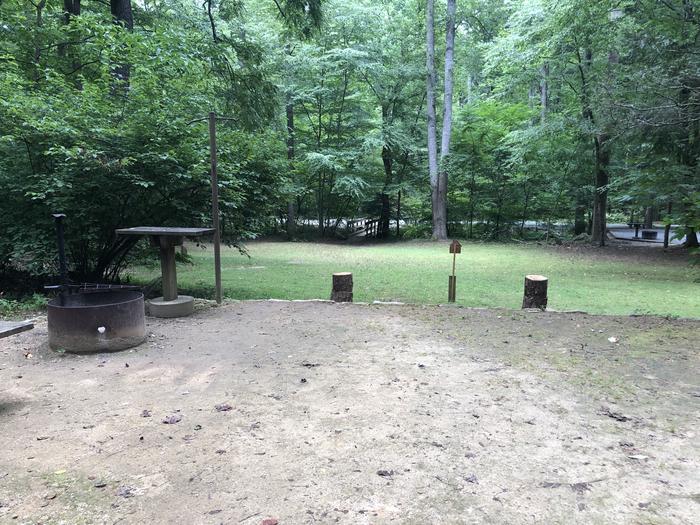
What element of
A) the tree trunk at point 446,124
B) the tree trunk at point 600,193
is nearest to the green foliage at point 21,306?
the tree trunk at point 446,124

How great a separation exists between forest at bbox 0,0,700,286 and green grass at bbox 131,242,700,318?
1520 mm

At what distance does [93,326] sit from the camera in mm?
4293

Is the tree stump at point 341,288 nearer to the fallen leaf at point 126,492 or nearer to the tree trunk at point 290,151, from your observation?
the fallen leaf at point 126,492

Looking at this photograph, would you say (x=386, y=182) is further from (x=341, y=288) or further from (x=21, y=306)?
(x=21, y=306)

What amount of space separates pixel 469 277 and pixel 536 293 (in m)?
3.81

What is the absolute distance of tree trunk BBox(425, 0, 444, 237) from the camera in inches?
757

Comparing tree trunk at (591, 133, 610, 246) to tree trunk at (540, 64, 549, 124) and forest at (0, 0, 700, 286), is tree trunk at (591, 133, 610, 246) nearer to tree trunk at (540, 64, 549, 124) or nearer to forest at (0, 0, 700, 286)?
forest at (0, 0, 700, 286)

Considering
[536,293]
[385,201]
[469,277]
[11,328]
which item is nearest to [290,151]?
[385,201]

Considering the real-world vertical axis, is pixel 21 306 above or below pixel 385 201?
below

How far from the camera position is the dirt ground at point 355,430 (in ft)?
6.93

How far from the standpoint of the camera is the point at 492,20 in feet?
84.0

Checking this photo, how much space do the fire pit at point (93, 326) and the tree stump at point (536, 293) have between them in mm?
4860

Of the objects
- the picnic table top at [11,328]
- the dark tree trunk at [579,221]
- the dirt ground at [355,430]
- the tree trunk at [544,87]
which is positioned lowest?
Answer: the dirt ground at [355,430]

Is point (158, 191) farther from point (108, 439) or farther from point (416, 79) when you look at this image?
point (416, 79)
